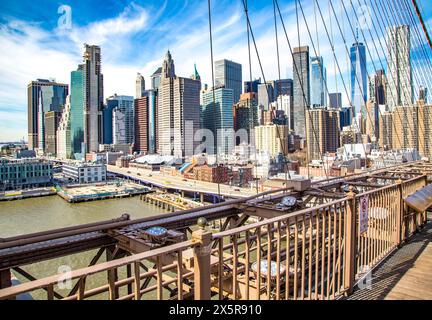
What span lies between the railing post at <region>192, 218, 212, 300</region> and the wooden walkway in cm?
175

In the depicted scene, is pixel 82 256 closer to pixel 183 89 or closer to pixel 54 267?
pixel 54 267

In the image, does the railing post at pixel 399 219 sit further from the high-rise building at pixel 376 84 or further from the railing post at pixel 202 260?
the high-rise building at pixel 376 84

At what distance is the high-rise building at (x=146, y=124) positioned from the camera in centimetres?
9838

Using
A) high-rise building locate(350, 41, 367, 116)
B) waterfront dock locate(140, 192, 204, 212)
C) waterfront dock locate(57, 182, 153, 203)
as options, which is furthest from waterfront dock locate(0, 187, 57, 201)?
high-rise building locate(350, 41, 367, 116)

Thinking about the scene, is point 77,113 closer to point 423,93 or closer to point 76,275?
point 423,93

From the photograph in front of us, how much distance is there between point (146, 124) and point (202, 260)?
10398 cm

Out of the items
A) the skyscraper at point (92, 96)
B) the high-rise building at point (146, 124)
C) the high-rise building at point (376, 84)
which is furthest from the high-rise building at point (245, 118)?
the high-rise building at point (376, 84)

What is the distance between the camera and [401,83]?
15164 mm

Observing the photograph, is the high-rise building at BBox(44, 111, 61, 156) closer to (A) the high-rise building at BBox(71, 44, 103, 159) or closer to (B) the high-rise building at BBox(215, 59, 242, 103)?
(A) the high-rise building at BBox(71, 44, 103, 159)

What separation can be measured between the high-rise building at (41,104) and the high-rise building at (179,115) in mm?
33975

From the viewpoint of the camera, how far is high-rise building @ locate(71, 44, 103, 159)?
93.4 metres

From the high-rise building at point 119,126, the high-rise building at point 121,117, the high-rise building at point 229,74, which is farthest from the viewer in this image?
the high-rise building at point 229,74
